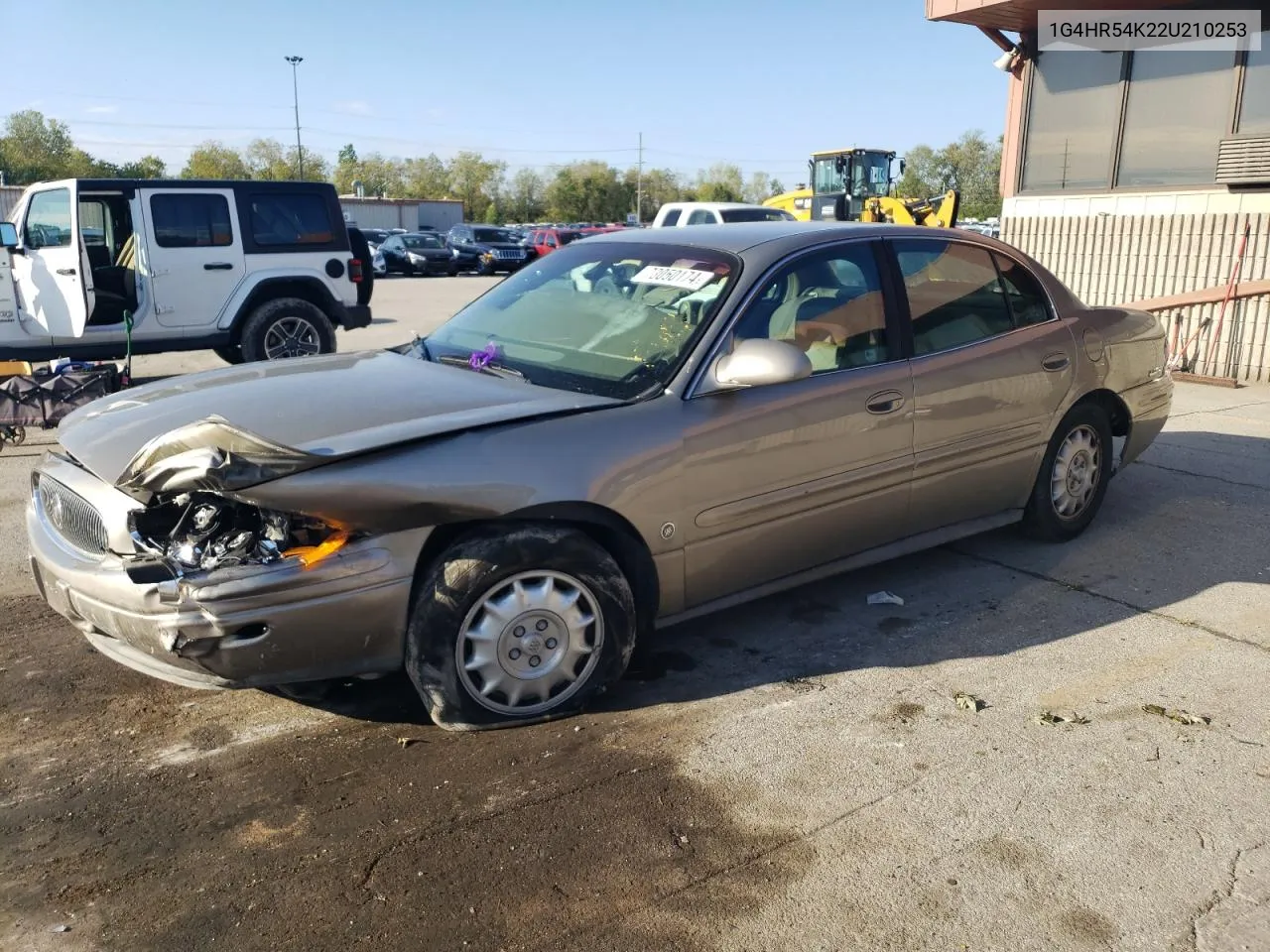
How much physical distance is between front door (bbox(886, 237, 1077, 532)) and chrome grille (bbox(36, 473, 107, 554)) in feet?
10.2

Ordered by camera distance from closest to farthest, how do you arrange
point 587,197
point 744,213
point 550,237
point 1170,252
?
1. point 1170,252
2. point 744,213
3. point 550,237
4. point 587,197

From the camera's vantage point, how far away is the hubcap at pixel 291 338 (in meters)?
10.3

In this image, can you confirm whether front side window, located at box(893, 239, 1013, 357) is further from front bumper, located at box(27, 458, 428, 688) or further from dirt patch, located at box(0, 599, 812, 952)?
front bumper, located at box(27, 458, 428, 688)

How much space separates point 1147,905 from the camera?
8.44 feet

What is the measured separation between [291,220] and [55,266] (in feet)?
7.16

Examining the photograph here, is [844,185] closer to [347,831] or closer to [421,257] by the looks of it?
[421,257]

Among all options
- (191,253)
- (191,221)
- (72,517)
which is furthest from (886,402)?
(191,221)

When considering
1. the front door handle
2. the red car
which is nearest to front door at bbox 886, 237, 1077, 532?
the front door handle

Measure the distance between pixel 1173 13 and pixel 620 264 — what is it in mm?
9446

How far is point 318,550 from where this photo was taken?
9.95 ft

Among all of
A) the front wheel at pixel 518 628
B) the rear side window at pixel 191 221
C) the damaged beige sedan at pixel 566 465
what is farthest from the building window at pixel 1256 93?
the rear side window at pixel 191 221

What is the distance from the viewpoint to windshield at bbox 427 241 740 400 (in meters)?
3.83

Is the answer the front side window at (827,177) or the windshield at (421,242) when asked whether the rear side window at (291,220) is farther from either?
the windshield at (421,242)

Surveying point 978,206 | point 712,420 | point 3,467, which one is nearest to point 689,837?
point 712,420
